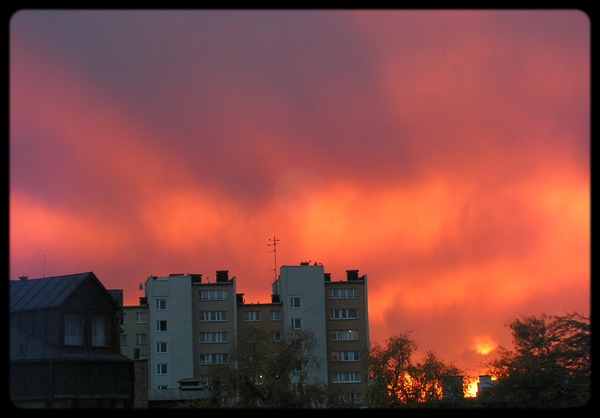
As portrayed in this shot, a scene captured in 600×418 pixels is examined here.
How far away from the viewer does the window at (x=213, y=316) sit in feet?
271

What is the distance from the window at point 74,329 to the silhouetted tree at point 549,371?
693 inches

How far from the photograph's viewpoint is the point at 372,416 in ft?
16.0

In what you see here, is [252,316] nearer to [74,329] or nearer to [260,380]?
[260,380]

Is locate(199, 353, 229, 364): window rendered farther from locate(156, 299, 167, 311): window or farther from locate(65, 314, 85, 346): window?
locate(65, 314, 85, 346): window

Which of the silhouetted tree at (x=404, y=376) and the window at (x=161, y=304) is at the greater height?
the window at (x=161, y=304)

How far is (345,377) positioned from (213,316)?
13.1m

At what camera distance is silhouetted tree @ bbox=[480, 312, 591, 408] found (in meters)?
40.2

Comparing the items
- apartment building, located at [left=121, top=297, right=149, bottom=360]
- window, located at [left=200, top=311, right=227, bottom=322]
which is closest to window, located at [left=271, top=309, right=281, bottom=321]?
window, located at [left=200, top=311, right=227, bottom=322]

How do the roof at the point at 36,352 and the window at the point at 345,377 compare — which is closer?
the roof at the point at 36,352

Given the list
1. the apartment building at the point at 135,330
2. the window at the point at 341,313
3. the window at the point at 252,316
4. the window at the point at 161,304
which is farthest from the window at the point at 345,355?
the apartment building at the point at 135,330

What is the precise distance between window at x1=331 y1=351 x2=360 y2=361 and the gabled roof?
45150mm

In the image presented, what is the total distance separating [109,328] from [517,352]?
22.1m

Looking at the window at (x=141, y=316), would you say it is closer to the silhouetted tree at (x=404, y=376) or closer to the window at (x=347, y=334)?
the window at (x=347, y=334)

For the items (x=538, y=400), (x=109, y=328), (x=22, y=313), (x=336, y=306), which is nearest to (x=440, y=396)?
(x=538, y=400)
